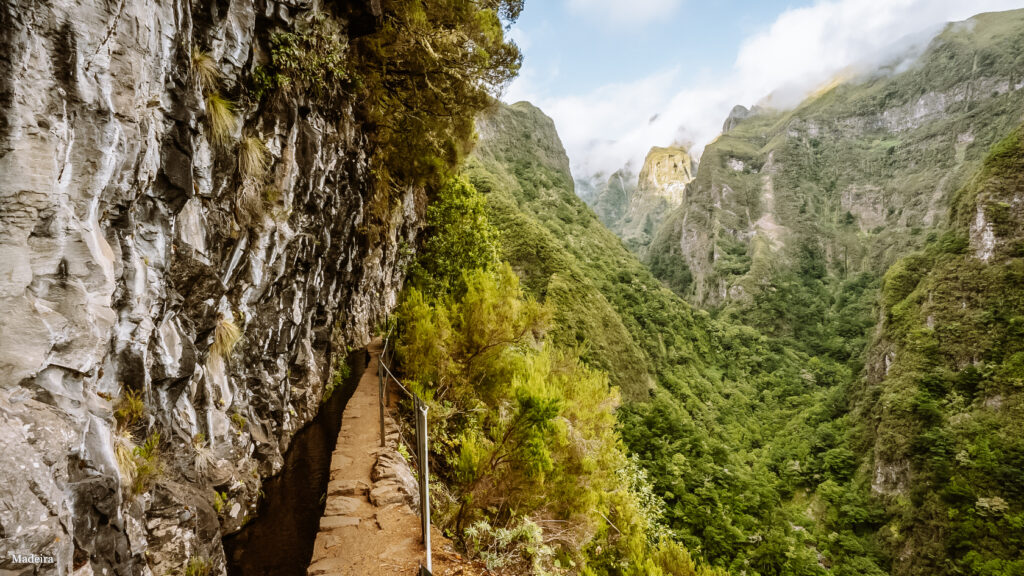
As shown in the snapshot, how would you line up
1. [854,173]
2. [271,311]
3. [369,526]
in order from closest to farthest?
[369,526]
[271,311]
[854,173]

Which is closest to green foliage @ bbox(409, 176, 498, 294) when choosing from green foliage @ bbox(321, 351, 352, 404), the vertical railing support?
green foliage @ bbox(321, 351, 352, 404)

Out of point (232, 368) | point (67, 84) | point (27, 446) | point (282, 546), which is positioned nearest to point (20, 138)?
point (67, 84)

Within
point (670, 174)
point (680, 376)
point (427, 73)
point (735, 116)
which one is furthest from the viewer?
point (670, 174)

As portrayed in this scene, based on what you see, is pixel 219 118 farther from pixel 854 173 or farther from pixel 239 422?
pixel 854 173

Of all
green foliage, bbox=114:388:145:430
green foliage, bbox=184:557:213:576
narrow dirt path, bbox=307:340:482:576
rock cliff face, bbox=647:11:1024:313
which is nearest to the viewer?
green foliage, bbox=114:388:145:430

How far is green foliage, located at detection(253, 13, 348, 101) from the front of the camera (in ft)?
17.7

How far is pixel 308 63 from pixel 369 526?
20.2 ft

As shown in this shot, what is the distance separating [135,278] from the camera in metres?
3.41

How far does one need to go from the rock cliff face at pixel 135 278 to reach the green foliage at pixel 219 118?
5.4 inches

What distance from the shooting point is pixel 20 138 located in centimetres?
240

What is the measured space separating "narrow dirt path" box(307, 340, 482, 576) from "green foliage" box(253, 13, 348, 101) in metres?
5.12

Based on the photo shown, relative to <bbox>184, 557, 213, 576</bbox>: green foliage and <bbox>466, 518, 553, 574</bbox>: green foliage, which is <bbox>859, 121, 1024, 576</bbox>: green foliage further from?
<bbox>184, 557, 213, 576</bbox>: green foliage

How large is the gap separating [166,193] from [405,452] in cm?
477

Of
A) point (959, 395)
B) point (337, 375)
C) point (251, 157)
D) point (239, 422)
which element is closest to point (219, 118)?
point (251, 157)
